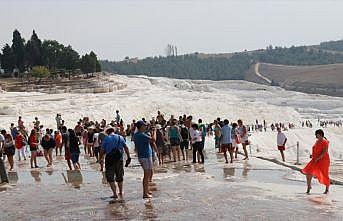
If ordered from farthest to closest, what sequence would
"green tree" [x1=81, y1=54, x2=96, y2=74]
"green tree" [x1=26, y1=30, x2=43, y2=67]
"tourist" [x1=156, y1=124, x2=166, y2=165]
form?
"green tree" [x1=81, y1=54, x2=96, y2=74] < "green tree" [x1=26, y1=30, x2=43, y2=67] < "tourist" [x1=156, y1=124, x2=166, y2=165]

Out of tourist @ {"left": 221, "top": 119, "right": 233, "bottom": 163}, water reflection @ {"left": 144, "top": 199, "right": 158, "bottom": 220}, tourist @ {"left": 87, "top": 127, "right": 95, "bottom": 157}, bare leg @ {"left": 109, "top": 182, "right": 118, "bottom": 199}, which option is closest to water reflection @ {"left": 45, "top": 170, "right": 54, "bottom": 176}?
tourist @ {"left": 87, "top": 127, "right": 95, "bottom": 157}

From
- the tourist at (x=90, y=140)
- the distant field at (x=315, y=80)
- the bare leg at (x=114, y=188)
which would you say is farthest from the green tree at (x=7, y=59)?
the distant field at (x=315, y=80)

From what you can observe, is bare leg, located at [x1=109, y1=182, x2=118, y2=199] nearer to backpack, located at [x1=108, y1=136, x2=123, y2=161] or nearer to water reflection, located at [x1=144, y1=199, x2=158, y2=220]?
backpack, located at [x1=108, y1=136, x2=123, y2=161]

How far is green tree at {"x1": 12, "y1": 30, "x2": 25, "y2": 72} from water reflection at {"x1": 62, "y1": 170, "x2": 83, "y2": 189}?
2903 inches

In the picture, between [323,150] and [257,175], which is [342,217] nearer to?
[323,150]

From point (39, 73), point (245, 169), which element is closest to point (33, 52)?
point (39, 73)

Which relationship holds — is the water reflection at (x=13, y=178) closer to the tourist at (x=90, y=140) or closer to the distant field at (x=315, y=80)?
the tourist at (x=90, y=140)

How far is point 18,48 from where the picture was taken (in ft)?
288

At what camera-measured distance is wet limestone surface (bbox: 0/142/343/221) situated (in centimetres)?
983

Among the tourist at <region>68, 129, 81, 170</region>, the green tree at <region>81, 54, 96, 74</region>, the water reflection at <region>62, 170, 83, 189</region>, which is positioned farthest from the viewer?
the green tree at <region>81, 54, 96, 74</region>

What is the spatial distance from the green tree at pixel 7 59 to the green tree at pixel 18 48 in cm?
60

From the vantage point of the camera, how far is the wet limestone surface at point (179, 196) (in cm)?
983

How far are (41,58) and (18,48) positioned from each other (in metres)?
5.96

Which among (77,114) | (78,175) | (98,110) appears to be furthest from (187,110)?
(78,175)
